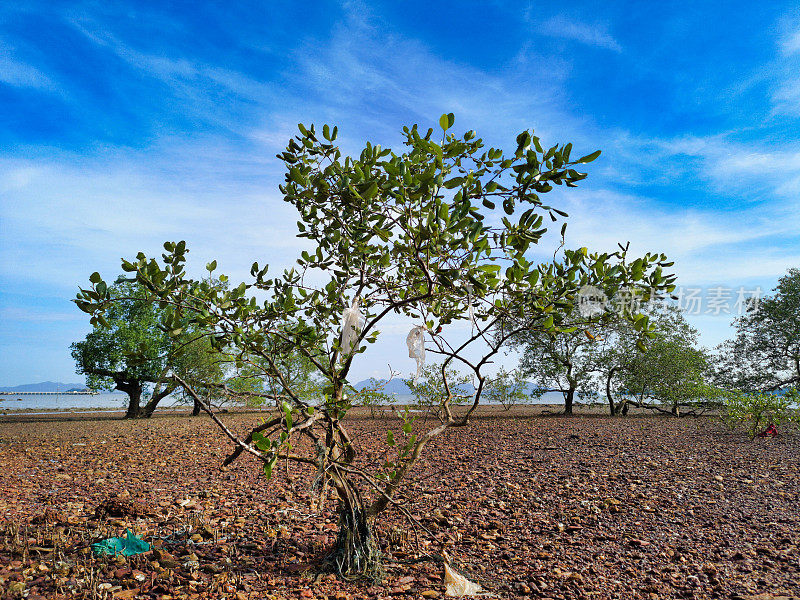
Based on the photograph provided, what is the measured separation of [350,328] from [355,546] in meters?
1.80

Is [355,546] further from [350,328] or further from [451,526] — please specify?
[350,328]

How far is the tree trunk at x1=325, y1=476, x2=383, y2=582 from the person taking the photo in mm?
3873

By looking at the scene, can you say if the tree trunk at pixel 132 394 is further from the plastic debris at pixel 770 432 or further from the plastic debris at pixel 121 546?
the plastic debris at pixel 770 432

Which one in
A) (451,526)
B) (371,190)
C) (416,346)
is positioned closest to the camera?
(371,190)

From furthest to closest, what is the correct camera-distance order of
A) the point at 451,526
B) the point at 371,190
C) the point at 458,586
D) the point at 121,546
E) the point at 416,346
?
the point at 451,526, the point at 121,546, the point at 458,586, the point at 416,346, the point at 371,190

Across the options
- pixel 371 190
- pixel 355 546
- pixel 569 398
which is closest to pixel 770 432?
pixel 569 398

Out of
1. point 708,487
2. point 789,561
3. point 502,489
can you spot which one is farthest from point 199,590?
→ point 708,487

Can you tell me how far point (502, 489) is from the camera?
641 centimetres

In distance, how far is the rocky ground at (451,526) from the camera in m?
3.82

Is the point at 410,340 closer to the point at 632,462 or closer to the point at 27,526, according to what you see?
the point at 27,526

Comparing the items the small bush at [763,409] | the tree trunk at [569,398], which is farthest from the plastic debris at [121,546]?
the tree trunk at [569,398]

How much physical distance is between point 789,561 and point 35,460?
11082 millimetres

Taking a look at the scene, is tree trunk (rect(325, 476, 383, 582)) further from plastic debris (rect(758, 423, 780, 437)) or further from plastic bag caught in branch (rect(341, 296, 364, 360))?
plastic debris (rect(758, 423, 780, 437))

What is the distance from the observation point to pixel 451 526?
16.9 ft
